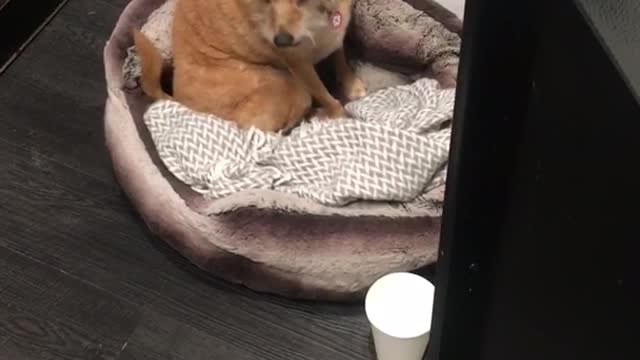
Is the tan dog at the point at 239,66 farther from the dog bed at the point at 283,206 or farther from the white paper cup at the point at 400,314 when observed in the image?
the white paper cup at the point at 400,314

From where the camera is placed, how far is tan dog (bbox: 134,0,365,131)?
1.66 m

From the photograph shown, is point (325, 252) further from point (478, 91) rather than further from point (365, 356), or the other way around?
point (478, 91)

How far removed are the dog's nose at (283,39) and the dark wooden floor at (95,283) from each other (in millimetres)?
440

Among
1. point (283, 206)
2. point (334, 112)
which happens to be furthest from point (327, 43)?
point (283, 206)

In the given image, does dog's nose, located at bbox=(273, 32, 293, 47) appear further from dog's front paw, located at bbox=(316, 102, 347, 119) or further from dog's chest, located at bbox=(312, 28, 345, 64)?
dog's front paw, located at bbox=(316, 102, 347, 119)

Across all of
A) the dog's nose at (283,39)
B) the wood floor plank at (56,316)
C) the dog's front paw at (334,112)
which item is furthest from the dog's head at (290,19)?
the wood floor plank at (56,316)

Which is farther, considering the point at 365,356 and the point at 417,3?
the point at 417,3

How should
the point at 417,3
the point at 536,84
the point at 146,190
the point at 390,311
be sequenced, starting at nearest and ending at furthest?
the point at 536,84
the point at 390,311
the point at 146,190
the point at 417,3

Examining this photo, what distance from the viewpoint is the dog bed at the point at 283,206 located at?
1.49 metres

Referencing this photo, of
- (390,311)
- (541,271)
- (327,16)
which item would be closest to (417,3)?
(327,16)

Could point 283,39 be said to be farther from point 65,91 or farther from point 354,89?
point 65,91

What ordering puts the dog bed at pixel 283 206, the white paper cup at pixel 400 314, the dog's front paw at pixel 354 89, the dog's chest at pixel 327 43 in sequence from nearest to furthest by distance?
the white paper cup at pixel 400 314
the dog bed at pixel 283 206
the dog's chest at pixel 327 43
the dog's front paw at pixel 354 89

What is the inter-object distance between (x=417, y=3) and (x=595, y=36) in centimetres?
118

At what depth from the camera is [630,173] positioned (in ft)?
1.95
